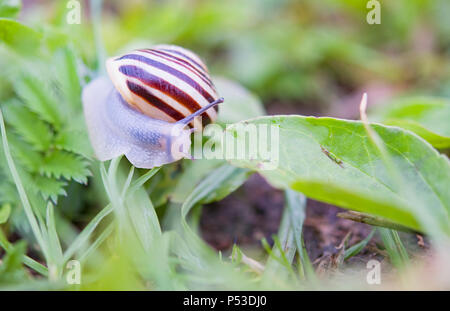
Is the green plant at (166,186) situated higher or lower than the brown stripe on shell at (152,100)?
lower

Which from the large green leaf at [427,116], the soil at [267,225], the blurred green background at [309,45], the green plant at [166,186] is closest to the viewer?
the green plant at [166,186]

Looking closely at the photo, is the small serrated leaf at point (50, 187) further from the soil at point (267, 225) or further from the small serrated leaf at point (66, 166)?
the soil at point (267, 225)

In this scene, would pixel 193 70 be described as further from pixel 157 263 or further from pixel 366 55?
pixel 366 55

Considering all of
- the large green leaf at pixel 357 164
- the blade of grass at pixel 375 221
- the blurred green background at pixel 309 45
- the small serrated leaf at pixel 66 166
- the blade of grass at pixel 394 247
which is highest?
the blurred green background at pixel 309 45

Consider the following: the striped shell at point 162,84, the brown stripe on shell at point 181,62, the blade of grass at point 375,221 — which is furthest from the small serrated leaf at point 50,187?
the blade of grass at point 375,221

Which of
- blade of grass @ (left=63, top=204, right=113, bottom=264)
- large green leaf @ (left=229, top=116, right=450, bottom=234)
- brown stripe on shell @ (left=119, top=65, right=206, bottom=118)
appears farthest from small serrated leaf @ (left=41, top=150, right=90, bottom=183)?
large green leaf @ (left=229, top=116, right=450, bottom=234)

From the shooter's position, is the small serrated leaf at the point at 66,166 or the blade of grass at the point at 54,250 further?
the small serrated leaf at the point at 66,166
